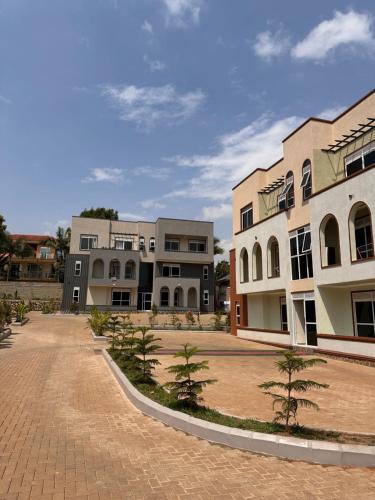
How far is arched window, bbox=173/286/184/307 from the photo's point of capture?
158 ft

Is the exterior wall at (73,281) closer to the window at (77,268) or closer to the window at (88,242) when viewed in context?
the window at (77,268)

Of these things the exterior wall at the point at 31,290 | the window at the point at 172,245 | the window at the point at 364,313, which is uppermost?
the window at the point at 172,245

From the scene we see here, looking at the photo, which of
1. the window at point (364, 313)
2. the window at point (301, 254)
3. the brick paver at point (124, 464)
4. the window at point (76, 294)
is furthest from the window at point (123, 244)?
the brick paver at point (124, 464)

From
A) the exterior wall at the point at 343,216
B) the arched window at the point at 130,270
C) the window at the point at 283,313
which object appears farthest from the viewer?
the arched window at the point at 130,270

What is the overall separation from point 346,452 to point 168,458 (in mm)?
2722

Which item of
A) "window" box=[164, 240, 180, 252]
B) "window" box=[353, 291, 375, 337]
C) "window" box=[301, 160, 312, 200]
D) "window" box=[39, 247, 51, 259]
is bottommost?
"window" box=[353, 291, 375, 337]

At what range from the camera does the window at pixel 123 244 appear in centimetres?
5050

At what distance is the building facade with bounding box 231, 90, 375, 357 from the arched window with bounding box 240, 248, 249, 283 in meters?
1.36

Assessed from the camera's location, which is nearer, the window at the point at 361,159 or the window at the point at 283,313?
the window at the point at 361,159

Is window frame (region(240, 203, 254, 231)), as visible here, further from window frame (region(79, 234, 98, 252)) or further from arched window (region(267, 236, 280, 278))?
window frame (region(79, 234, 98, 252))

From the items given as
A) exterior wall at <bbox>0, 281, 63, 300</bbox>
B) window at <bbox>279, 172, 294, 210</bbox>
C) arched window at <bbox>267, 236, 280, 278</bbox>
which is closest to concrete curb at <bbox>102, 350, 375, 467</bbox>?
arched window at <bbox>267, 236, 280, 278</bbox>

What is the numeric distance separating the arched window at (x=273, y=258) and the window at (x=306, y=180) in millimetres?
4205

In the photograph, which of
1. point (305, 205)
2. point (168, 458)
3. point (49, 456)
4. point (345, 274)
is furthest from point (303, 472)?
point (305, 205)

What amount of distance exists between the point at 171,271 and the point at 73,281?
41.8ft
